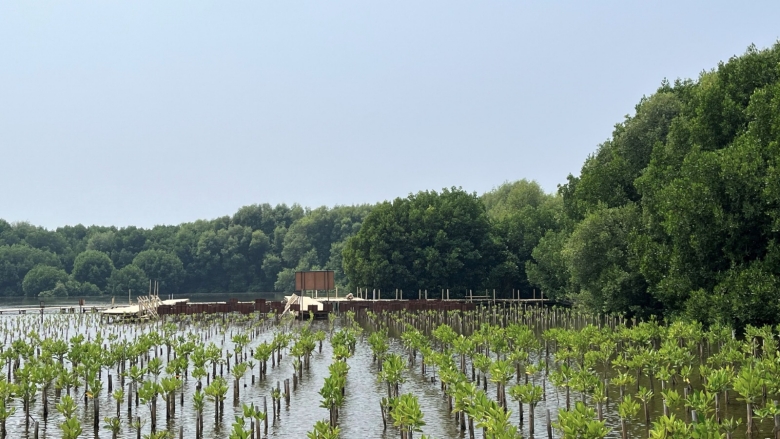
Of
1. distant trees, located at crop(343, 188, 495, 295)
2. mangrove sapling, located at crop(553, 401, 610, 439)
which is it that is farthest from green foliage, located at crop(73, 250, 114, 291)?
mangrove sapling, located at crop(553, 401, 610, 439)

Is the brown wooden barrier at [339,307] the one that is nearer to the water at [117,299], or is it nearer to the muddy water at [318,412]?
the muddy water at [318,412]

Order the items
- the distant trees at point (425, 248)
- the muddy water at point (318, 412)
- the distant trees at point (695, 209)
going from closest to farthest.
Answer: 1. the muddy water at point (318, 412)
2. the distant trees at point (695, 209)
3. the distant trees at point (425, 248)

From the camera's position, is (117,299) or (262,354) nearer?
(262,354)

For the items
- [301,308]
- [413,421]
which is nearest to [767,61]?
[413,421]

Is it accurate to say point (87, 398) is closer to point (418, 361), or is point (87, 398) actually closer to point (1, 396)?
point (1, 396)

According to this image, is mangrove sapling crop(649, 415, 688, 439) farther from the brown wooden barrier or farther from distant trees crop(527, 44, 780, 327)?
the brown wooden barrier

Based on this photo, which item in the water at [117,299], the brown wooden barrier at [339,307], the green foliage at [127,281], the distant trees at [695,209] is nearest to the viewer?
the distant trees at [695,209]

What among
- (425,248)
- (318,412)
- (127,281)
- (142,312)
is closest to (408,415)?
(318,412)

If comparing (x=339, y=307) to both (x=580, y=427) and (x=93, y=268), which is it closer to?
(x=580, y=427)

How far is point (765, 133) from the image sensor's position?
4634 centimetres

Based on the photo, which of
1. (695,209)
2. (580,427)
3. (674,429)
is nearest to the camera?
(674,429)

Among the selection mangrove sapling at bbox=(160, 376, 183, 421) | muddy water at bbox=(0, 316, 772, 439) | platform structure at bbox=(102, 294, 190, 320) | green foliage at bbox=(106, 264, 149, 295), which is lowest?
muddy water at bbox=(0, 316, 772, 439)

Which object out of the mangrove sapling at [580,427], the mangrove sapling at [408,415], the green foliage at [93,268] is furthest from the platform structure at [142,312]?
the green foliage at [93,268]

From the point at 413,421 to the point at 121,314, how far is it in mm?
77002
